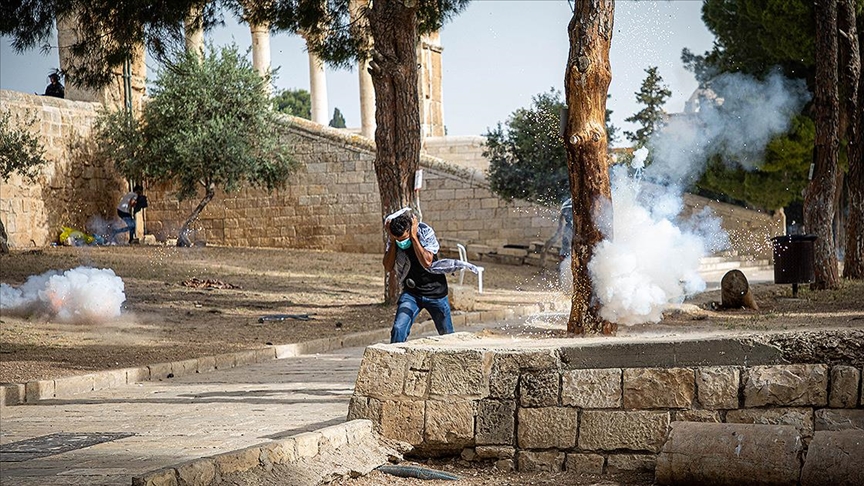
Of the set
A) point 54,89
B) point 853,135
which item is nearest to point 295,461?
point 853,135

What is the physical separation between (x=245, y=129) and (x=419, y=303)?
2094 centimetres

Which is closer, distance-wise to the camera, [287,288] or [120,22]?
[120,22]

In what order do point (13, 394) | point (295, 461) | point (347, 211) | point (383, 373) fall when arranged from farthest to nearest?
point (347, 211) → point (13, 394) → point (383, 373) → point (295, 461)

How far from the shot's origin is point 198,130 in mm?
28141

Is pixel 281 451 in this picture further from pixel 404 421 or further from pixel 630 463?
pixel 630 463

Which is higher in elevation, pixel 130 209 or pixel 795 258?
pixel 130 209

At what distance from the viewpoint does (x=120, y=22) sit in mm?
16359

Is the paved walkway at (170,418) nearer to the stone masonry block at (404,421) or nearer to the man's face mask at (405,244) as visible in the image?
the stone masonry block at (404,421)

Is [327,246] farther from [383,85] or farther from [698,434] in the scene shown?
[698,434]

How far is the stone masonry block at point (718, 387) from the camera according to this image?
5.80 meters

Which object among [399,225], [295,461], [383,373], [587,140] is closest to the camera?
[295,461]

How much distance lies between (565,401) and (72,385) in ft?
20.1

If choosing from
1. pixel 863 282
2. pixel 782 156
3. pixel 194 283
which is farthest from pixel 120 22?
pixel 782 156

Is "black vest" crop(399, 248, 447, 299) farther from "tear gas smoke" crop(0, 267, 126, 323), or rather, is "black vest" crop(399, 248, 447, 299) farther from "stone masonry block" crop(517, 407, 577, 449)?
"tear gas smoke" crop(0, 267, 126, 323)
